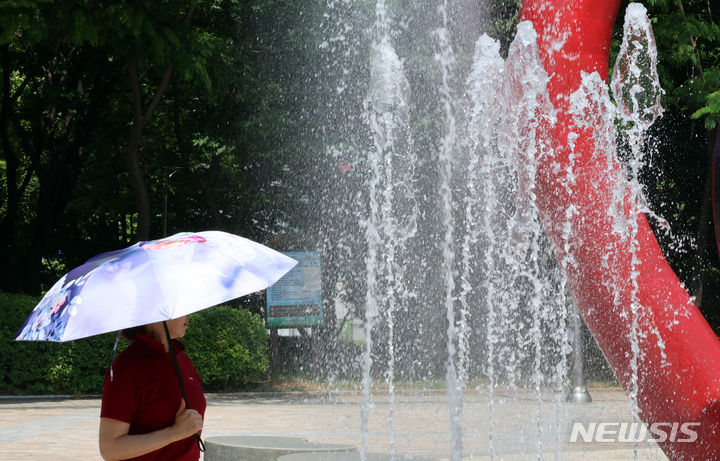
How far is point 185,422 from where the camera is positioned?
3412 mm

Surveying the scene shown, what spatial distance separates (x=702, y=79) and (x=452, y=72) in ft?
15.3

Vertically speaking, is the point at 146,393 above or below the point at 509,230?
below

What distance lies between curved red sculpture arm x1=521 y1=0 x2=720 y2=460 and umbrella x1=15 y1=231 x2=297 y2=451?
2.44 meters

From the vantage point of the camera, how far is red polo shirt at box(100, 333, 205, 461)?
334 centimetres

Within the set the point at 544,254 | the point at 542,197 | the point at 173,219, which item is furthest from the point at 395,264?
the point at 542,197

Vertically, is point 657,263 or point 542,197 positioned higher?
point 542,197

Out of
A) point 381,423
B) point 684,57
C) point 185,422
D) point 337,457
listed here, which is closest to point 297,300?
point 381,423

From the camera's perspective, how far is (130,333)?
356 centimetres

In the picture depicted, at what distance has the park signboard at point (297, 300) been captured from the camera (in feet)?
60.0

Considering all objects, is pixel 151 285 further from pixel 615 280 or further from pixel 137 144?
pixel 137 144

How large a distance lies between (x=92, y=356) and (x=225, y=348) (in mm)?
2323

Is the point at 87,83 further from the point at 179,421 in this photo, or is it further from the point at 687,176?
the point at 179,421

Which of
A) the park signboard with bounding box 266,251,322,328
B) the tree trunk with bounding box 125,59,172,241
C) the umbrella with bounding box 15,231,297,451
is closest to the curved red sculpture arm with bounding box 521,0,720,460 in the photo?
the umbrella with bounding box 15,231,297,451

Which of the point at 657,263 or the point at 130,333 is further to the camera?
the point at 657,263
